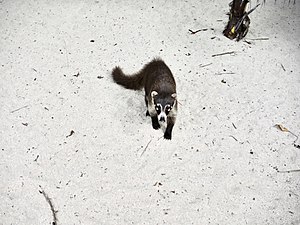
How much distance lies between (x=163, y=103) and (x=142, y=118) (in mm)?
701

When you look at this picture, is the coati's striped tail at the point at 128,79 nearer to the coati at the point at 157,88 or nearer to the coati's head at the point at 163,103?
the coati at the point at 157,88

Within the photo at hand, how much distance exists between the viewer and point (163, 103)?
3.52m

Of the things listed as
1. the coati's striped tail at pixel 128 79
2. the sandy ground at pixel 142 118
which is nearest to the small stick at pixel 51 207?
the sandy ground at pixel 142 118

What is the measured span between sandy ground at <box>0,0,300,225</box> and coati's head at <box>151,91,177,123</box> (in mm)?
493

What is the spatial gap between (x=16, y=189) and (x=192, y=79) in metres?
2.61

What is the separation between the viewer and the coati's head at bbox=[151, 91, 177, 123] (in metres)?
3.53

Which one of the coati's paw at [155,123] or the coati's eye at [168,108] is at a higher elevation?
the coati's eye at [168,108]

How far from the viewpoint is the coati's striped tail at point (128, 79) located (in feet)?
14.2

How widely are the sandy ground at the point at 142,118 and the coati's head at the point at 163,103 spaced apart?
493 millimetres

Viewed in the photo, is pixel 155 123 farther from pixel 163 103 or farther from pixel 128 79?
pixel 128 79

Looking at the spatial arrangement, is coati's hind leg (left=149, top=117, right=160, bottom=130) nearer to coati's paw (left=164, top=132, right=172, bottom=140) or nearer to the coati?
the coati

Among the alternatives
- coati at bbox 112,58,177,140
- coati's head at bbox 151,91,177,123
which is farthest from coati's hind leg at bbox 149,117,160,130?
coati's head at bbox 151,91,177,123

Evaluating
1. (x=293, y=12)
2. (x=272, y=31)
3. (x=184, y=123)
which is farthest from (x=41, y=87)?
(x=293, y=12)

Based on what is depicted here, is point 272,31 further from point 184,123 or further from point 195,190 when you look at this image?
point 195,190
